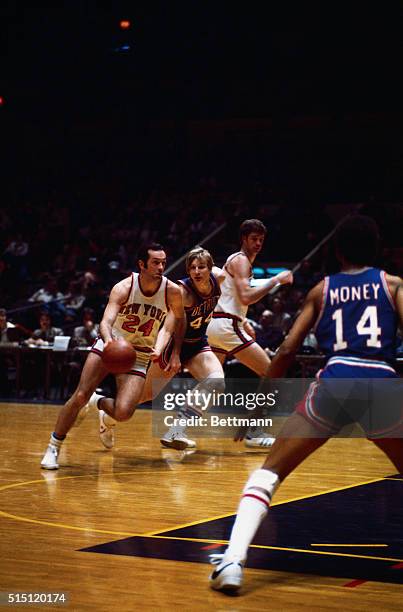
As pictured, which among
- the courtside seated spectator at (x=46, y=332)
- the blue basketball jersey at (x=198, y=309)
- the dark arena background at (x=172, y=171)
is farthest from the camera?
the courtside seated spectator at (x=46, y=332)

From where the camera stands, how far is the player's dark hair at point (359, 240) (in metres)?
4.21

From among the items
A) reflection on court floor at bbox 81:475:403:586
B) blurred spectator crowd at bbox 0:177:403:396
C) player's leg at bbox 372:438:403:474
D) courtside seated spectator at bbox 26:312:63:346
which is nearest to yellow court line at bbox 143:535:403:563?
reflection on court floor at bbox 81:475:403:586

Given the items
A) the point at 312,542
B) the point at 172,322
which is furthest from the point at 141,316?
the point at 312,542

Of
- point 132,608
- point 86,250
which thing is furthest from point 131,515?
point 86,250

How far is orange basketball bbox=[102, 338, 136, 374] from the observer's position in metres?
7.06

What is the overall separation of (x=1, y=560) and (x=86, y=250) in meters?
15.8

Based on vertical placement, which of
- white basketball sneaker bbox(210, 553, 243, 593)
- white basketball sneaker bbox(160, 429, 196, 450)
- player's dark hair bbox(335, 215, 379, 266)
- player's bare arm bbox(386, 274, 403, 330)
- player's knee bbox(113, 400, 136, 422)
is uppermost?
player's dark hair bbox(335, 215, 379, 266)

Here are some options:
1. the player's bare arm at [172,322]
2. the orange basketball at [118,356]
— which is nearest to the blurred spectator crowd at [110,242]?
the player's bare arm at [172,322]

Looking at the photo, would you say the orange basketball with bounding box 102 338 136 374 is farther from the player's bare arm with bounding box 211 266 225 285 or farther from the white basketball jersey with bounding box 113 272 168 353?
the player's bare arm with bounding box 211 266 225 285

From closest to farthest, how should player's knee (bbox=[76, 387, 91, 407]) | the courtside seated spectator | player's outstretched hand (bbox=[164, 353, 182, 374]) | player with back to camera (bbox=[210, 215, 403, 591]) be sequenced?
player with back to camera (bbox=[210, 215, 403, 591])
player's knee (bbox=[76, 387, 91, 407])
player's outstretched hand (bbox=[164, 353, 182, 374])
the courtside seated spectator

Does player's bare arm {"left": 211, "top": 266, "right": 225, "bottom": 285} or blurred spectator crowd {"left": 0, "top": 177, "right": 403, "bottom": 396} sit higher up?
blurred spectator crowd {"left": 0, "top": 177, "right": 403, "bottom": 396}

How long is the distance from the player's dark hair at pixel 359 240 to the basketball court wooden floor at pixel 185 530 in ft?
4.52

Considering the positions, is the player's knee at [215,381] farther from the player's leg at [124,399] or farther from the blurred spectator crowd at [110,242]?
the blurred spectator crowd at [110,242]

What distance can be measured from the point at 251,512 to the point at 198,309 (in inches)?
175
